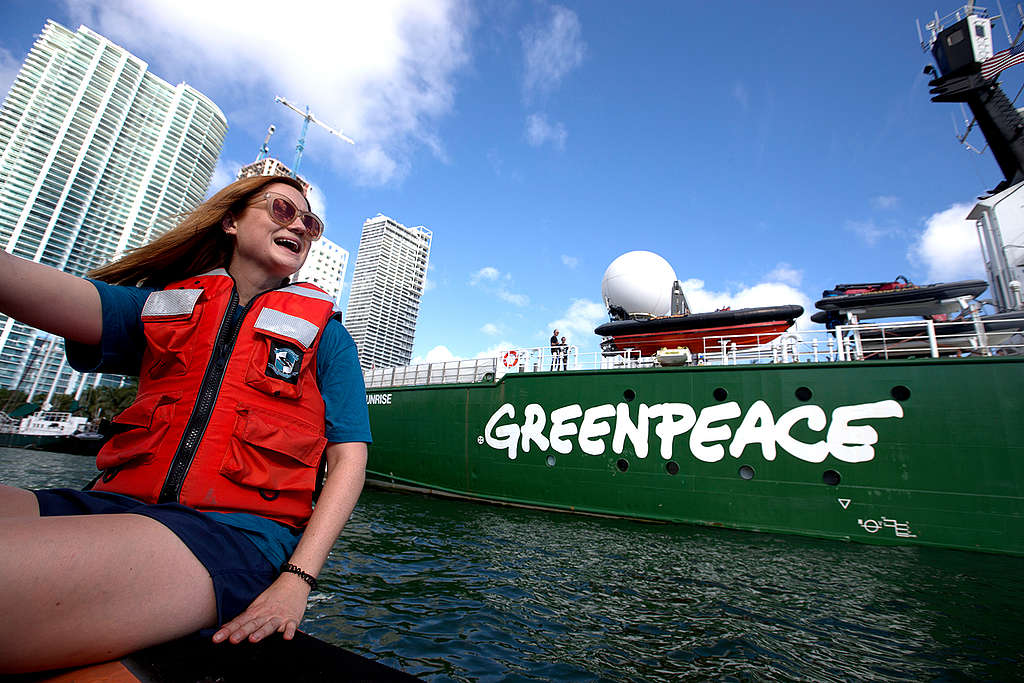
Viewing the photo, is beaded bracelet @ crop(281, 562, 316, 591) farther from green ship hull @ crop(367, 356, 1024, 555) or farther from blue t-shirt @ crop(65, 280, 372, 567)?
green ship hull @ crop(367, 356, 1024, 555)

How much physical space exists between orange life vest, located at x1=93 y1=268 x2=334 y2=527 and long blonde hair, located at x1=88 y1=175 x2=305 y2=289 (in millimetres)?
216

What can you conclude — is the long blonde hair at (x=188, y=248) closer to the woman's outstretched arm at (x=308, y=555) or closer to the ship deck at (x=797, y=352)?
the woman's outstretched arm at (x=308, y=555)

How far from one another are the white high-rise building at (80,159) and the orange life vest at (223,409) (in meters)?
56.7

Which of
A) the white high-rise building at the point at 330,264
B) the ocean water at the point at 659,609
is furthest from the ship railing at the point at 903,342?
the white high-rise building at the point at 330,264

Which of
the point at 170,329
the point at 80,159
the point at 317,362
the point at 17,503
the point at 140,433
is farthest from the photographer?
the point at 80,159

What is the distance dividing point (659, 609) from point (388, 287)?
99.7 m

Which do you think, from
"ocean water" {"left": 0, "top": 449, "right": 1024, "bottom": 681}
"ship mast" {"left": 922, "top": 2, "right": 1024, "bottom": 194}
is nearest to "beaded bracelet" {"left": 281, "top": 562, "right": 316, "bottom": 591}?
"ocean water" {"left": 0, "top": 449, "right": 1024, "bottom": 681}

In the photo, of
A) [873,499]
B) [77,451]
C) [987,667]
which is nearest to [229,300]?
[987,667]

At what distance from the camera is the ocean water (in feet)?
9.85

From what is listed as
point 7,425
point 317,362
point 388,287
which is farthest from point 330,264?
point 317,362

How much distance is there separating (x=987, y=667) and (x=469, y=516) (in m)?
7.05

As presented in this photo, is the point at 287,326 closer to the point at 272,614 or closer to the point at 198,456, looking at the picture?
the point at 198,456

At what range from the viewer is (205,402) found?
1425mm

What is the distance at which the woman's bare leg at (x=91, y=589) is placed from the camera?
0.77m
